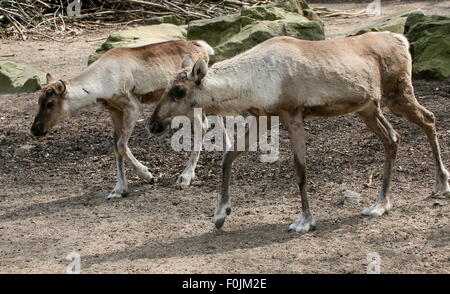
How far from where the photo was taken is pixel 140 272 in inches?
243

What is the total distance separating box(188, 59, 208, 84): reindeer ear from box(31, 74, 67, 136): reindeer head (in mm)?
2136

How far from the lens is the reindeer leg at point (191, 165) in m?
8.51

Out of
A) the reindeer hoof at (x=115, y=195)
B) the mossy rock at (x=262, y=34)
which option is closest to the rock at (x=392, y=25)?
the mossy rock at (x=262, y=34)

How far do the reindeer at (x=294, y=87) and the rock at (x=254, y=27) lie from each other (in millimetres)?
4931

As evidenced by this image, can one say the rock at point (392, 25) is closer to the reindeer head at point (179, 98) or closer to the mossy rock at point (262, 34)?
the mossy rock at point (262, 34)

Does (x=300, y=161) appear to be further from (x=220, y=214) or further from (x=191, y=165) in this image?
(x=191, y=165)

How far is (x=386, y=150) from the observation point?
729 cm

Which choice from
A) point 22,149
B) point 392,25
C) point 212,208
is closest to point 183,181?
point 212,208

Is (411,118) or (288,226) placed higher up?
(411,118)

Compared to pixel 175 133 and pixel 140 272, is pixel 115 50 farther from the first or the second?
pixel 140 272

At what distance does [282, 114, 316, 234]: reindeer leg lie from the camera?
6.74m

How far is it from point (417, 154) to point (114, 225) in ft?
11.3

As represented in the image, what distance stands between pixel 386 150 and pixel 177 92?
6.70 ft
